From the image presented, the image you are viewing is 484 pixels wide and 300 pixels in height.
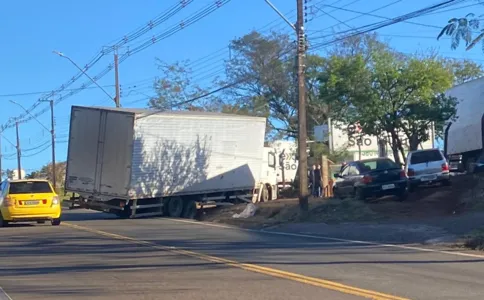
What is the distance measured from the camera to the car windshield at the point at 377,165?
26625 mm

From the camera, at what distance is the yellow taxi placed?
80.4 feet

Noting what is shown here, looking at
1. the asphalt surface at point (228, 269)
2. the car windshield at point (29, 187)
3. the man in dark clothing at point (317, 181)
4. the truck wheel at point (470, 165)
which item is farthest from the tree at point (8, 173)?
the asphalt surface at point (228, 269)

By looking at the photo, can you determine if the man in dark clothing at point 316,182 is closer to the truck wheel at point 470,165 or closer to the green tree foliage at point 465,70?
the truck wheel at point 470,165

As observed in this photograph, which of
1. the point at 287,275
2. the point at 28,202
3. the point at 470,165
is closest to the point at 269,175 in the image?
the point at 470,165

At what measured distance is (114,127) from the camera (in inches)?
1108

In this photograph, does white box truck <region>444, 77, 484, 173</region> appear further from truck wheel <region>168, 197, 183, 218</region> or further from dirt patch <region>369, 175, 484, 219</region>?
truck wheel <region>168, 197, 183, 218</region>

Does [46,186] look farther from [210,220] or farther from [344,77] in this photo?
[344,77]

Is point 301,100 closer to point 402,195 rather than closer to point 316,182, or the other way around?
point 402,195

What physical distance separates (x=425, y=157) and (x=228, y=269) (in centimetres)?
1632

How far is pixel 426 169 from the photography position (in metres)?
27.4

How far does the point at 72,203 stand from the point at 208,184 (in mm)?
5561

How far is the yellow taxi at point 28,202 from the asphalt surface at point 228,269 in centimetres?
444

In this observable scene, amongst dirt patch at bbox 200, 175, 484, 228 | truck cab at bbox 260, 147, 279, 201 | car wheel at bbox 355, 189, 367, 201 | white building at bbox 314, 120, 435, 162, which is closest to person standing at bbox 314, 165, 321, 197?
truck cab at bbox 260, 147, 279, 201

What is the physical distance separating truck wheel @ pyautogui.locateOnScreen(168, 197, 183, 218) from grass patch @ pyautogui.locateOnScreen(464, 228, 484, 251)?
15.4 meters
